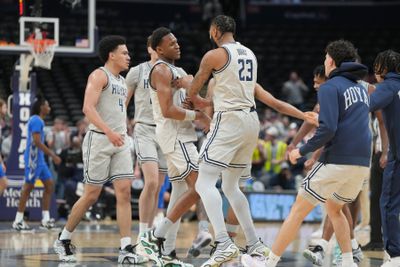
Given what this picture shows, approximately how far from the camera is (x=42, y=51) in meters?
14.5

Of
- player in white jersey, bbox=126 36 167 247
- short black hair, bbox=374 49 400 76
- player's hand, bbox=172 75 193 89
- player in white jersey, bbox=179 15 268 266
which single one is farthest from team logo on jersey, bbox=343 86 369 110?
player in white jersey, bbox=126 36 167 247

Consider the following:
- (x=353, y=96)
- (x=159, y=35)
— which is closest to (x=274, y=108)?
(x=353, y=96)

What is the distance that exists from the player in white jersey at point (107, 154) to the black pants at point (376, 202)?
363 centimetres

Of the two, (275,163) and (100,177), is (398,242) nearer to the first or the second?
(100,177)

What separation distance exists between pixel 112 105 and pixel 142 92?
1.08 metres

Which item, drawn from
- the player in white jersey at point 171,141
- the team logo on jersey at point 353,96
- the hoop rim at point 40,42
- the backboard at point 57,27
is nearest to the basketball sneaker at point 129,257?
the player in white jersey at point 171,141

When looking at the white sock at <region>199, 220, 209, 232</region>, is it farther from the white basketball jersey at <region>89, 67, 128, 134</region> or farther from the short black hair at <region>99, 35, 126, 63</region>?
the short black hair at <region>99, 35, 126, 63</region>

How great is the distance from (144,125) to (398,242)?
3.18m

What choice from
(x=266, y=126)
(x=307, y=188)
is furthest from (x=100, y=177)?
(x=266, y=126)

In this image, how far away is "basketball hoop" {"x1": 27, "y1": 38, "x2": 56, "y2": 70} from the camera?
14.4 m

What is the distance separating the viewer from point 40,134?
13492mm

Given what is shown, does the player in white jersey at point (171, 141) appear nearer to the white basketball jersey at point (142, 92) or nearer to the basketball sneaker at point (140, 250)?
the basketball sneaker at point (140, 250)

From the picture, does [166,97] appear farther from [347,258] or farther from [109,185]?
[109,185]

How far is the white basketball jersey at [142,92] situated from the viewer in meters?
9.98
